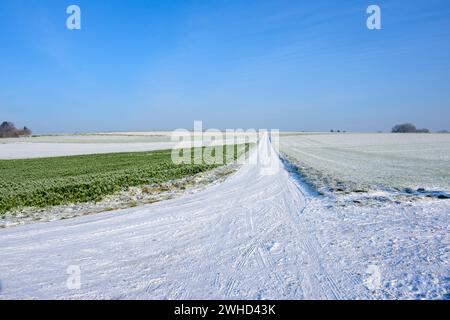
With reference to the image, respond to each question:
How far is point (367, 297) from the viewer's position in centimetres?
402

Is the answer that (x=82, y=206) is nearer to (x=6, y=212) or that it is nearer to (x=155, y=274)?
(x=6, y=212)

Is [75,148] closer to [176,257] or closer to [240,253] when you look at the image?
[176,257]

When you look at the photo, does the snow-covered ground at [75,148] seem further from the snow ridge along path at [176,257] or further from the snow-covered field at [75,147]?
the snow ridge along path at [176,257]

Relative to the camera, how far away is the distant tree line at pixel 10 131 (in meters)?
143

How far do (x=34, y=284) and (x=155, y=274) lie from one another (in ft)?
6.07

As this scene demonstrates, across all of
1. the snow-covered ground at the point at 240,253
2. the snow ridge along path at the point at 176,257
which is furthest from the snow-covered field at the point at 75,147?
the snow-covered ground at the point at 240,253

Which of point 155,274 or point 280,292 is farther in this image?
point 155,274

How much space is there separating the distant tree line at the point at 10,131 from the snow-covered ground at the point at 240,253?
6640 inches

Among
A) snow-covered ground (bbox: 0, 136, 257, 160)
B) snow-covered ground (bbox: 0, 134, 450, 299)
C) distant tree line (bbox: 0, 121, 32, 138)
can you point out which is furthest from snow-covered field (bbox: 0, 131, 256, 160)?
distant tree line (bbox: 0, 121, 32, 138)

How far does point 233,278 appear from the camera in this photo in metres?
4.64

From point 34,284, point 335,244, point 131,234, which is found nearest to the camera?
point 34,284

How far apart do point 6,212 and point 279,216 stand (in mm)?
9261
